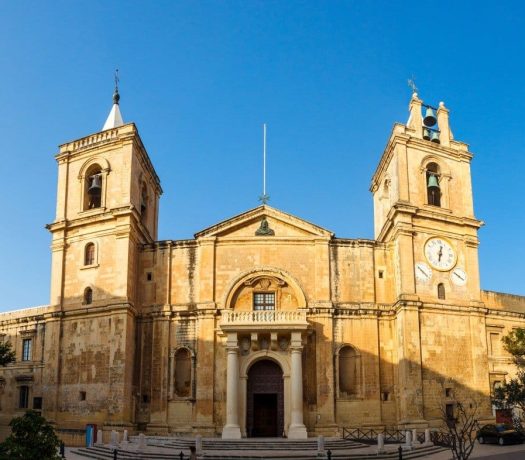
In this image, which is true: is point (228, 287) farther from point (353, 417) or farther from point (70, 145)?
point (70, 145)

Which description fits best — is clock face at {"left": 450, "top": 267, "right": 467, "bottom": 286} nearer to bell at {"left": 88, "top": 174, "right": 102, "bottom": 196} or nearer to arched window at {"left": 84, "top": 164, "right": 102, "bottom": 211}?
arched window at {"left": 84, "top": 164, "right": 102, "bottom": 211}

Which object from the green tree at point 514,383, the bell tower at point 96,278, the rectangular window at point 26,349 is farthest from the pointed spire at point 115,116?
the green tree at point 514,383

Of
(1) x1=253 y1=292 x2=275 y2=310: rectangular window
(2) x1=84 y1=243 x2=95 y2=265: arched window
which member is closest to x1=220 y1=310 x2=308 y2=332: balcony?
(1) x1=253 y1=292 x2=275 y2=310: rectangular window

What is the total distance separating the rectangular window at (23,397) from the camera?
4088 centimetres

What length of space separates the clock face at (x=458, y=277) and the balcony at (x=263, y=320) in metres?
8.88

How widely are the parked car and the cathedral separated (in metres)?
2.42

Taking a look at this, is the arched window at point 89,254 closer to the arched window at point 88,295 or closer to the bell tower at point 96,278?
the bell tower at point 96,278

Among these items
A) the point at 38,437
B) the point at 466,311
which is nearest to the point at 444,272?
the point at 466,311

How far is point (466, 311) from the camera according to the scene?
38.1m

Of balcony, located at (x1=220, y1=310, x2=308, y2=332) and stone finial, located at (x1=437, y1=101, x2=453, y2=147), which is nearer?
balcony, located at (x1=220, y1=310, x2=308, y2=332)

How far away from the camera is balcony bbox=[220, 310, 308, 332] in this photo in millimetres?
36281

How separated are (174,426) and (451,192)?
68.6 ft

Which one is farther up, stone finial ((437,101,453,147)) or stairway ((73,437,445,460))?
stone finial ((437,101,453,147))

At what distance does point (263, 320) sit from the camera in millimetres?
36719
